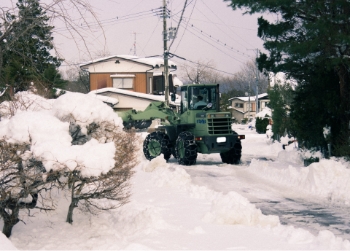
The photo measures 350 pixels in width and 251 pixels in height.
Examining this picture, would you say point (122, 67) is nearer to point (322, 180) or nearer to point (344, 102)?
point (344, 102)

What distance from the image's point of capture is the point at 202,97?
19938mm

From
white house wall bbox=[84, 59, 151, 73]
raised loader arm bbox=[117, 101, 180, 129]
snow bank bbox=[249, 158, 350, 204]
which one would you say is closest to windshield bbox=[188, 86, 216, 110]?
raised loader arm bbox=[117, 101, 180, 129]

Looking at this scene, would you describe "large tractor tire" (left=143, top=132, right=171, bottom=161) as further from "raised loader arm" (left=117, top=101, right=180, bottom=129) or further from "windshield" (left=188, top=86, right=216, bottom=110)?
"windshield" (left=188, top=86, right=216, bottom=110)

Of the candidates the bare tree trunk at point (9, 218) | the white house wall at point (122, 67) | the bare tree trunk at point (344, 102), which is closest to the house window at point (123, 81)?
the white house wall at point (122, 67)

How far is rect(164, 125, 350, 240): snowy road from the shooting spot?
9.50 meters

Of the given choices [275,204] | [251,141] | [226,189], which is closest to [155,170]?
[226,189]

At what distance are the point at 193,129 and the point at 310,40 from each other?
20.5ft

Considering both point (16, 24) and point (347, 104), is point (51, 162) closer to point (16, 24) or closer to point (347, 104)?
point (16, 24)

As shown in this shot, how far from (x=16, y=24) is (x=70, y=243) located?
3.35 m

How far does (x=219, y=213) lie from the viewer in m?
8.91

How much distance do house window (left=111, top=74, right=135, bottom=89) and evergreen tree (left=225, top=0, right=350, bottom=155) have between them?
26.9 metres

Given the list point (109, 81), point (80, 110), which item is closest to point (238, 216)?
point (80, 110)

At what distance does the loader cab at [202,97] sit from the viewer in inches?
780

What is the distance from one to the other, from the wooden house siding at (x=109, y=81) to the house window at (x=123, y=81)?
29 centimetres
